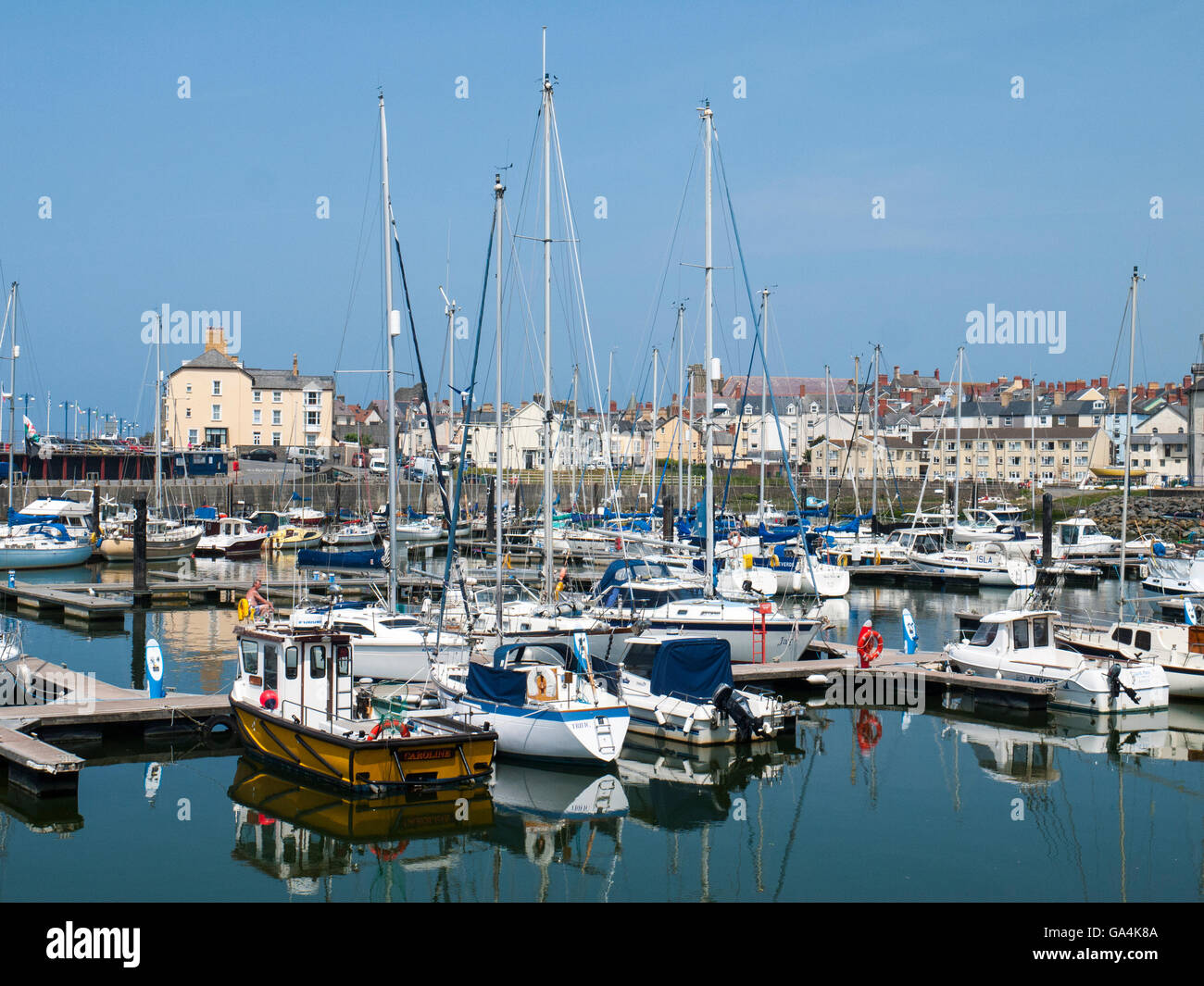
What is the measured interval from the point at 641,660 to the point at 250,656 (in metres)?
8.19

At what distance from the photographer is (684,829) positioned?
19125 millimetres

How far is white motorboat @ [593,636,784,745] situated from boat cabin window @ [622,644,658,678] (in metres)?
1.08

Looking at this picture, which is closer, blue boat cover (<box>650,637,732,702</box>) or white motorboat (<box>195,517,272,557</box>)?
blue boat cover (<box>650,637,732,702</box>)

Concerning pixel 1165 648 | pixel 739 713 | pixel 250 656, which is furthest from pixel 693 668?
pixel 1165 648

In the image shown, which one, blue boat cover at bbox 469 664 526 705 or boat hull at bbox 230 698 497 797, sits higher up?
blue boat cover at bbox 469 664 526 705

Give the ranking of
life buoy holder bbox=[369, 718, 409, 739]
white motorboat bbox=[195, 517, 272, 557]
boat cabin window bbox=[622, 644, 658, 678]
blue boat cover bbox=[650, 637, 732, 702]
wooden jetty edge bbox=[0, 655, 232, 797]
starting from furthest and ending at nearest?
white motorboat bbox=[195, 517, 272, 557] < boat cabin window bbox=[622, 644, 658, 678] < blue boat cover bbox=[650, 637, 732, 702] < life buoy holder bbox=[369, 718, 409, 739] < wooden jetty edge bbox=[0, 655, 232, 797]

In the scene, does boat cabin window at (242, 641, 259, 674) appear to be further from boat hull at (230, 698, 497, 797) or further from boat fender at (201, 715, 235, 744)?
boat hull at (230, 698, 497, 797)

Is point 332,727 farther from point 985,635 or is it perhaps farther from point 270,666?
point 985,635

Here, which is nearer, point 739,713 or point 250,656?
point 250,656

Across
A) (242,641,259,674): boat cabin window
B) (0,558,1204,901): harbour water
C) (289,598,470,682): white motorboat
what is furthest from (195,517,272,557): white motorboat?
(242,641,259,674): boat cabin window

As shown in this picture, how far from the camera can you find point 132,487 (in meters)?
83.3

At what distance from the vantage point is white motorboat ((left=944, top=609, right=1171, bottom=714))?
1039 inches

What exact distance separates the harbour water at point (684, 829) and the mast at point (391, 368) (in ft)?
23.6
